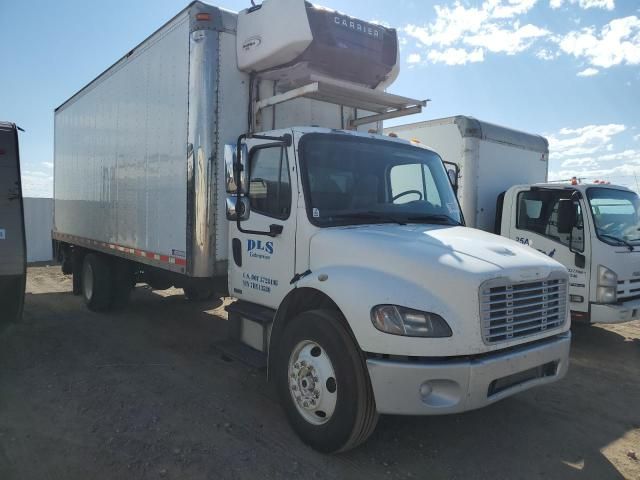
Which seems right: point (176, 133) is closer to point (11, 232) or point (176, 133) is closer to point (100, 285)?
point (11, 232)

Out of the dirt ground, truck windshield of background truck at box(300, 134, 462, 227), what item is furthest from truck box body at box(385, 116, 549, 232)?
truck windshield of background truck at box(300, 134, 462, 227)

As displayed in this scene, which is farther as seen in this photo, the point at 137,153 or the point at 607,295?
the point at 137,153

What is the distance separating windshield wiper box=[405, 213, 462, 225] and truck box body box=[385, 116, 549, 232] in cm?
341

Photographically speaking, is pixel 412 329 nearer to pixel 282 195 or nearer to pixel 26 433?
pixel 282 195

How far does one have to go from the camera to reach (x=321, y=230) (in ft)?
12.9

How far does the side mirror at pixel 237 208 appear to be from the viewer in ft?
14.3

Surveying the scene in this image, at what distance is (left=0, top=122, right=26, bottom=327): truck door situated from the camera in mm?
5492

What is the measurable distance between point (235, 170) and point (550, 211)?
489 centimetres

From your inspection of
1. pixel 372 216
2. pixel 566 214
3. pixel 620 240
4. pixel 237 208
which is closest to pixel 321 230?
pixel 372 216

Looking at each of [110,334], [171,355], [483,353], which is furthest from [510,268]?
[110,334]

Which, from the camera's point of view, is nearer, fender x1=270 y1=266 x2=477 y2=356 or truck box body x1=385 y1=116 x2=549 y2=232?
fender x1=270 y1=266 x2=477 y2=356

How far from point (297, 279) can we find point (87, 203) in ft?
20.4

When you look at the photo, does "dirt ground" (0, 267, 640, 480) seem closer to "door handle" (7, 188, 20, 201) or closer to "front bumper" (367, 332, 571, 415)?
"front bumper" (367, 332, 571, 415)

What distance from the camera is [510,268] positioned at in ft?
11.1
